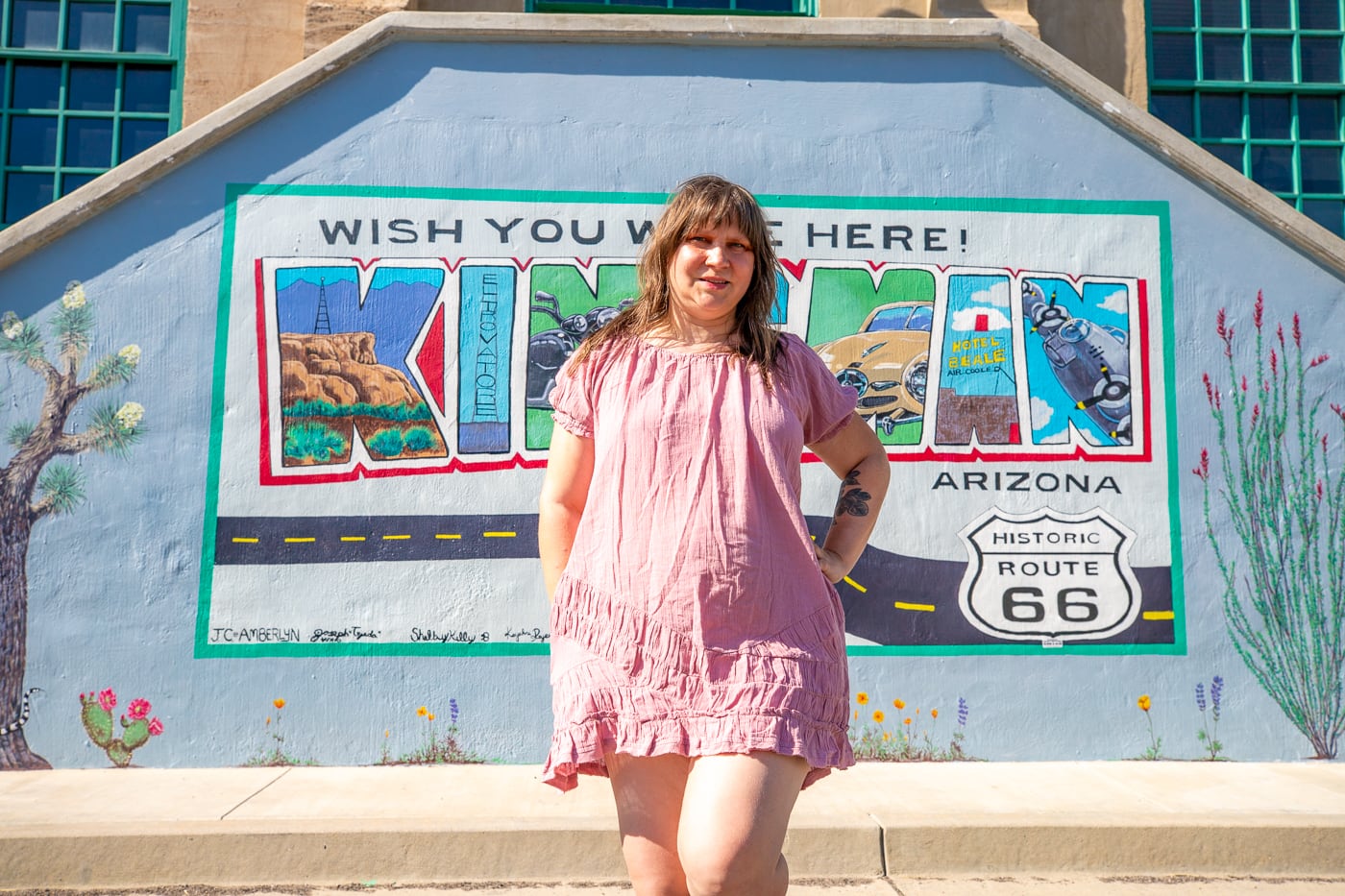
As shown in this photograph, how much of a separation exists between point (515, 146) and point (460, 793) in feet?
10.2

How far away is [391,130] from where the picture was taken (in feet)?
18.3

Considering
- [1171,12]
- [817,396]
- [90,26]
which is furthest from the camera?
[1171,12]

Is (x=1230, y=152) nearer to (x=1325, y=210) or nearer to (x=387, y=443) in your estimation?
(x=1325, y=210)

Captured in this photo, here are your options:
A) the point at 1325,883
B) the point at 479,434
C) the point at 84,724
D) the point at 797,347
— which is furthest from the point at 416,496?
the point at 1325,883

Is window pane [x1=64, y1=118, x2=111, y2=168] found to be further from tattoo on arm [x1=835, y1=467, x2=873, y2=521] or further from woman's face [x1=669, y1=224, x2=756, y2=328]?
tattoo on arm [x1=835, y1=467, x2=873, y2=521]

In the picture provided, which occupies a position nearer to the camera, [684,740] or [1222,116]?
[684,740]

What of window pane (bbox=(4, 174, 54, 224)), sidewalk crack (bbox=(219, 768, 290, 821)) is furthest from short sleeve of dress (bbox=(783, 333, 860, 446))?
window pane (bbox=(4, 174, 54, 224))

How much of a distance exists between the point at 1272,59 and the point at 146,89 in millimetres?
7840

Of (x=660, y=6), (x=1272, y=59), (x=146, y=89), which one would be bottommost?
(x=146, y=89)

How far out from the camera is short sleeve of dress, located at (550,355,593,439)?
95.7 inches

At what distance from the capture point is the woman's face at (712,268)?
92.9 inches

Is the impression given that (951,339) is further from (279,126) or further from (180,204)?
(180,204)

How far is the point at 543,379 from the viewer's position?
5.47 m

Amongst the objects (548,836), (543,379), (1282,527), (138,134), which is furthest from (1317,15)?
(138,134)
